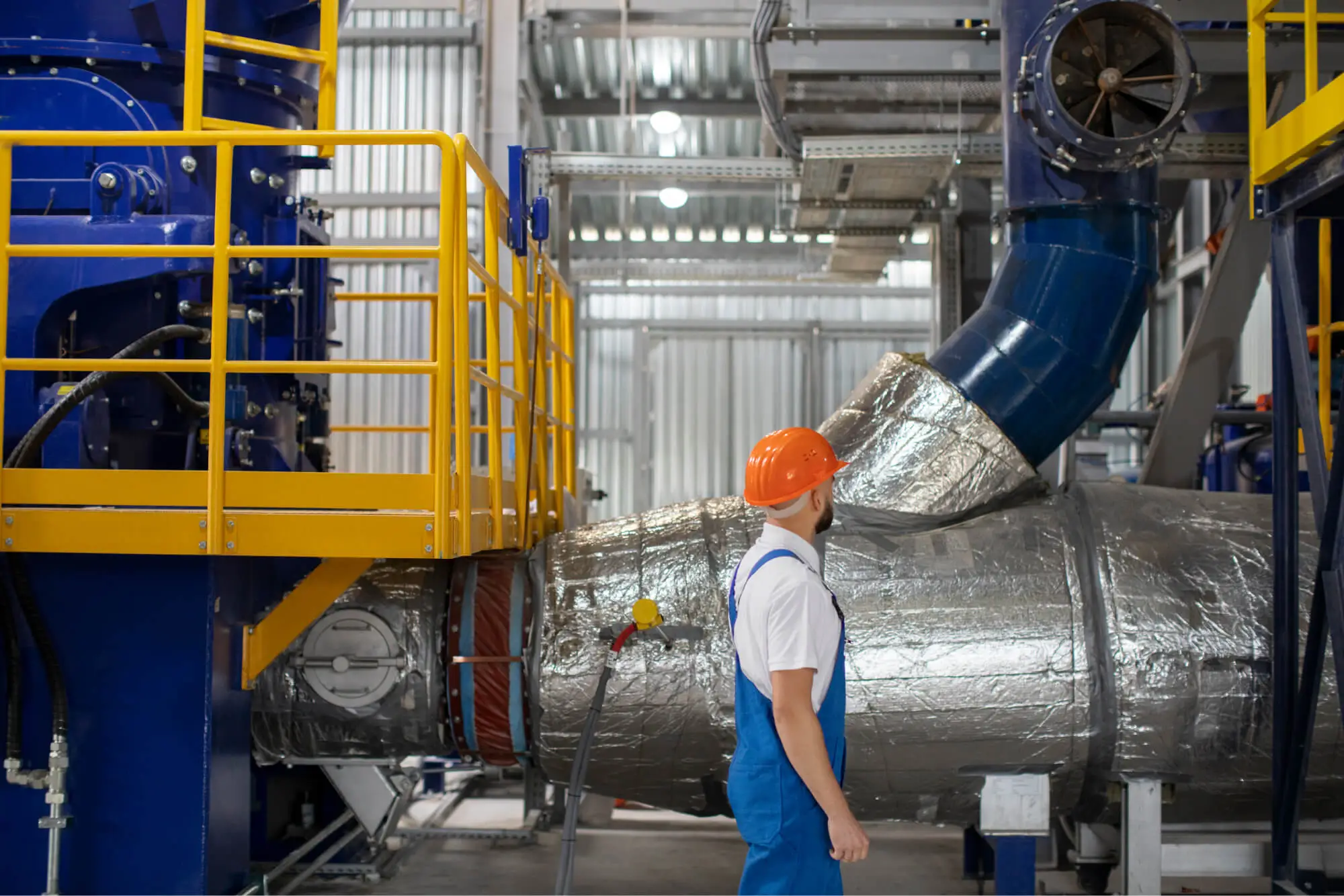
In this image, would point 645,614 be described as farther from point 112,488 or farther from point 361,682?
point 112,488

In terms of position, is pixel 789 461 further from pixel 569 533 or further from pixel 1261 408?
pixel 1261 408

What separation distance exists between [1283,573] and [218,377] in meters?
4.03

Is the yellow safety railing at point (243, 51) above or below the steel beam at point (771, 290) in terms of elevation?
below

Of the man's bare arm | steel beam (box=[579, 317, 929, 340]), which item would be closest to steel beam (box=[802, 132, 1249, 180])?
the man's bare arm

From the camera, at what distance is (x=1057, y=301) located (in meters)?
4.89

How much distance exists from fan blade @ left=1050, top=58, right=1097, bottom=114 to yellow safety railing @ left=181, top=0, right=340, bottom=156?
3.08 meters

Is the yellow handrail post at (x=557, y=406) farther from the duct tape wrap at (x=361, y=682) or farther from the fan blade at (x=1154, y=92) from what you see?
the fan blade at (x=1154, y=92)

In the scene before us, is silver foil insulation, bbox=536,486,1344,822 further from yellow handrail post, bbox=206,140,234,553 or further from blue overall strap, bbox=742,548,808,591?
blue overall strap, bbox=742,548,808,591

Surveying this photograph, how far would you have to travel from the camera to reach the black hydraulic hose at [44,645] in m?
4.08

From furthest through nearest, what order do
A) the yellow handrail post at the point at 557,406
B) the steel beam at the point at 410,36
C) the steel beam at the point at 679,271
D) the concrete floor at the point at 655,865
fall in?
the steel beam at the point at 679,271 → the steel beam at the point at 410,36 → the yellow handrail post at the point at 557,406 → the concrete floor at the point at 655,865

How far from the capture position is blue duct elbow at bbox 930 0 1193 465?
4.86m

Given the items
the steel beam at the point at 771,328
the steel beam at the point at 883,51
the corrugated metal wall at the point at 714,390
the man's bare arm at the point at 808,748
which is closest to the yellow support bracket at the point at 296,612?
the man's bare arm at the point at 808,748

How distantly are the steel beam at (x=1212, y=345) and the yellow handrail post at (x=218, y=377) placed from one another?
4.98 metres

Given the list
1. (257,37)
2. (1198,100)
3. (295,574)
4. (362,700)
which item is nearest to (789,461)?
(362,700)
